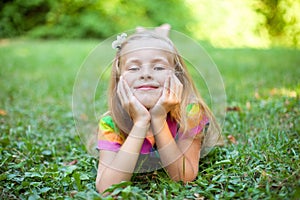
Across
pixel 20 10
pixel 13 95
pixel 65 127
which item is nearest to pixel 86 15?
pixel 20 10

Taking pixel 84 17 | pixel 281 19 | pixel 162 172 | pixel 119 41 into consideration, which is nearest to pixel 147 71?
pixel 119 41

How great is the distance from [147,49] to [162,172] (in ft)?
A: 2.35

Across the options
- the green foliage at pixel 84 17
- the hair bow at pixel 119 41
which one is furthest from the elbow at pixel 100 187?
the green foliage at pixel 84 17

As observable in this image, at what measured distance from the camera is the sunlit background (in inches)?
490

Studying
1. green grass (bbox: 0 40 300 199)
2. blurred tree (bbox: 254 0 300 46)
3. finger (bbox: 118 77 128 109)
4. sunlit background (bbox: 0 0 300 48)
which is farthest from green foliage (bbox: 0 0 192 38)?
finger (bbox: 118 77 128 109)

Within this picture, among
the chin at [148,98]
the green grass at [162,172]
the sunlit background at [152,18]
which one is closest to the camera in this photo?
the green grass at [162,172]

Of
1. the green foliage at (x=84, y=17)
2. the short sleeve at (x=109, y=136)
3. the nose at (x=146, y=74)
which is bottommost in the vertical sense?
the short sleeve at (x=109, y=136)

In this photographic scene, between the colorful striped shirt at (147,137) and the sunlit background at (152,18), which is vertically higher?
the sunlit background at (152,18)

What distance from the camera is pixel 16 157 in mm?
2396

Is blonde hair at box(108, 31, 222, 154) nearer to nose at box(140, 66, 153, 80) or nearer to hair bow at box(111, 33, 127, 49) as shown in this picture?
hair bow at box(111, 33, 127, 49)

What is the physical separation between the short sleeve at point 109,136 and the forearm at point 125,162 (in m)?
0.15

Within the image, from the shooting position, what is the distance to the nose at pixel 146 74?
1.88 metres

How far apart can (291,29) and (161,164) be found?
1239cm

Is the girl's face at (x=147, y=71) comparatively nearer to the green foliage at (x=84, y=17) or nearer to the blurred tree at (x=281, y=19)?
the green foliage at (x=84, y=17)
